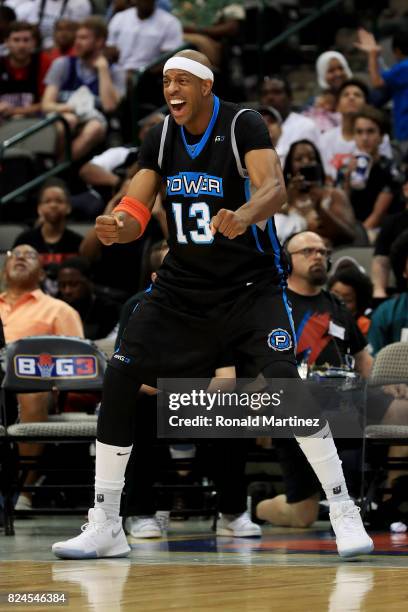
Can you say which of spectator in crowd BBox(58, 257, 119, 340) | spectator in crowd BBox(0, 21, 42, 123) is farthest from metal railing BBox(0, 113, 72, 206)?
spectator in crowd BBox(58, 257, 119, 340)

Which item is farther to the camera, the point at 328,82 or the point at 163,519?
the point at 328,82

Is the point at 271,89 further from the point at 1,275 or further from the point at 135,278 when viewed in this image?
the point at 1,275

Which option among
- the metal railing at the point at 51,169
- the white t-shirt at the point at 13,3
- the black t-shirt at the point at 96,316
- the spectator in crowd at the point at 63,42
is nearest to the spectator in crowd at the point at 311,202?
the black t-shirt at the point at 96,316

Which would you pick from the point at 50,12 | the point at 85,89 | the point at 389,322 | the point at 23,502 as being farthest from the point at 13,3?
the point at 23,502

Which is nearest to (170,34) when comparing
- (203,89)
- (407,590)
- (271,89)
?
(271,89)

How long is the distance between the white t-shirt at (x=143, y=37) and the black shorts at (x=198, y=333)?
8347 mm

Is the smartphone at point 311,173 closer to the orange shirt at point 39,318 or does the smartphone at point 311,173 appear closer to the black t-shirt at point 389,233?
the black t-shirt at point 389,233

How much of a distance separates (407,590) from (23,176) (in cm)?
900

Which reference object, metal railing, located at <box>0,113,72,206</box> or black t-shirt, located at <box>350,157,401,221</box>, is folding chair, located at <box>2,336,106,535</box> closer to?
black t-shirt, located at <box>350,157,401,221</box>

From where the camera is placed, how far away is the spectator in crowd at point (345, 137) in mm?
12672

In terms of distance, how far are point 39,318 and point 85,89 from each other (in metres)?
4.92

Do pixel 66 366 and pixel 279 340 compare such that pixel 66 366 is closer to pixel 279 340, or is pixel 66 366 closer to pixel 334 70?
pixel 279 340

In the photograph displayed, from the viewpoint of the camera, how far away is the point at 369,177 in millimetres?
12219

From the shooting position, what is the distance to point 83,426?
8406mm
